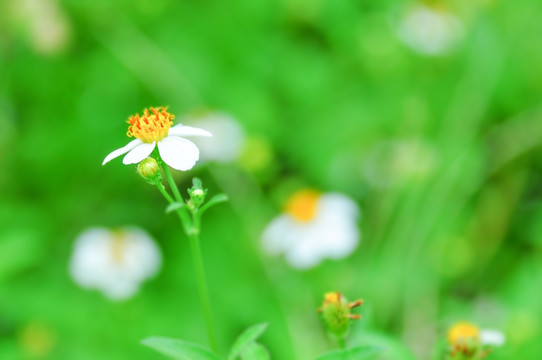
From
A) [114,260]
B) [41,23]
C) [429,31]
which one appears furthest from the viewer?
[429,31]

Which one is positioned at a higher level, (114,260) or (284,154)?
(284,154)

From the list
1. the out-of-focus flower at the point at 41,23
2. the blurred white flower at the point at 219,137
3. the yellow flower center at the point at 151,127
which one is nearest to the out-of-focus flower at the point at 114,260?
the blurred white flower at the point at 219,137

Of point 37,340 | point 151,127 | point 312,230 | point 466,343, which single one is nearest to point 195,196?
point 151,127

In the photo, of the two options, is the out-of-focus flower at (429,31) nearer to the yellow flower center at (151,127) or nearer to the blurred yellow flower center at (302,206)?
the blurred yellow flower center at (302,206)

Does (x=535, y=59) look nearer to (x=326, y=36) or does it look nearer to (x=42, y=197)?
(x=326, y=36)

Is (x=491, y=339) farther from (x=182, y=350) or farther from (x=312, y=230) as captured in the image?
(x=312, y=230)

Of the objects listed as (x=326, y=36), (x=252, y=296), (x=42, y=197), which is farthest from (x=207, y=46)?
(x=252, y=296)

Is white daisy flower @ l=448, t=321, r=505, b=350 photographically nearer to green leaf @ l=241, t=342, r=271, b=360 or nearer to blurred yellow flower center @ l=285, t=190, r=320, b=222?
green leaf @ l=241, t=342, r=271, b=360

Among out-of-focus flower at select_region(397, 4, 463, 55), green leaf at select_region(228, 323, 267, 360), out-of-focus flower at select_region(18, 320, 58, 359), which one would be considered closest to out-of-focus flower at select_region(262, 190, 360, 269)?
out-of-focus flower at select_region(18, 320, 58, 359)
